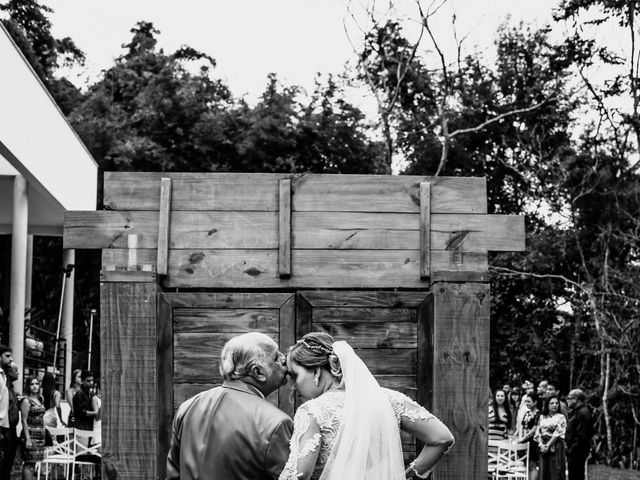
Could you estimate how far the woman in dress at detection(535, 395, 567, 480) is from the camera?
47.7ft

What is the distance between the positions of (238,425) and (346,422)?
0.52m

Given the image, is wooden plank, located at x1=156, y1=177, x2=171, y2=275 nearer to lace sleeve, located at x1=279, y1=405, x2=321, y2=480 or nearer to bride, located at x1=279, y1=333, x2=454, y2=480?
bride, located at x1=279, y1=333, x2=454, y2=480

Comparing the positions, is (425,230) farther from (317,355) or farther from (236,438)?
(236,438)

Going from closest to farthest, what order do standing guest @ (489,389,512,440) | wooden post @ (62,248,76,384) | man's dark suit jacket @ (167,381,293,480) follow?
1. man's dark suit jacket @ (167,381,293,480)
2. standing guest @ (489,389,512,440)
3. wooden post @ (62,248,76,384)

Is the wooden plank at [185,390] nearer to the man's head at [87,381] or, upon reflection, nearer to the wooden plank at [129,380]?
the wooden plank at [129,380]

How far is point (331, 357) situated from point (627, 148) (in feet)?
82.0

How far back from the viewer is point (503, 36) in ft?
104

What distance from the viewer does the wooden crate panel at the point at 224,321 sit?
6.28 metres

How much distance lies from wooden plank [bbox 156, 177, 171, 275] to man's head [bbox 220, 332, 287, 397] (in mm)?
1883

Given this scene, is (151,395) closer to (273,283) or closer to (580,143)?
(273,283)

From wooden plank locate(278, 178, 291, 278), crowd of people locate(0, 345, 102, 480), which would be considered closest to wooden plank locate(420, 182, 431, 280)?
wooden plank locate(278, 178, 291, 278)

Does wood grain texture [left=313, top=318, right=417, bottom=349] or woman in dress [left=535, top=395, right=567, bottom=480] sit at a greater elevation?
wood grain texture [left=313, top=318, right=417, bottom=349]

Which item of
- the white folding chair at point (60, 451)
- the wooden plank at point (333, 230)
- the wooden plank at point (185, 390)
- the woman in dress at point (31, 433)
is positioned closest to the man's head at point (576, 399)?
the white folding chair at point (60, 451)

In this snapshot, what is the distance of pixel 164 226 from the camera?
6324mm
